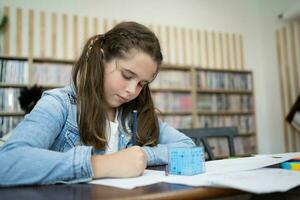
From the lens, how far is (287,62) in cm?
428

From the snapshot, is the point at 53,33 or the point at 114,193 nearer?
the point at 114,193

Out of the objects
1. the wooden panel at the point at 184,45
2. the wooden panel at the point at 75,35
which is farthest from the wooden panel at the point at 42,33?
the wooden panel at the point at 184,45

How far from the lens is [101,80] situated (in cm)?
104

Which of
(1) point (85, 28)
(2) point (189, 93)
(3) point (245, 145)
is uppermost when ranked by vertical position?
(1) point (85, 28)

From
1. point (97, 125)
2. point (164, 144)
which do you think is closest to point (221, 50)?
point (164, 144)

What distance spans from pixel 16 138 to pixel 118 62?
0.44m

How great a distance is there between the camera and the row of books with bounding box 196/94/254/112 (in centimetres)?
396

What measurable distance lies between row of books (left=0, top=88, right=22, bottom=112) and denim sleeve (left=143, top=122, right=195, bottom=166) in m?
2.26

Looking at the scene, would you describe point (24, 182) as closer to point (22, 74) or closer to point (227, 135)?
point (227, 135)

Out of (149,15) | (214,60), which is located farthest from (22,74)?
(214,60)

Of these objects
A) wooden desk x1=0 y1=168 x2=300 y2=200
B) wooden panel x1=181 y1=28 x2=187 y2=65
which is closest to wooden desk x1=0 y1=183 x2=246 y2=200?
wooden desk x1=0 y1=168 x2=300 y2=200

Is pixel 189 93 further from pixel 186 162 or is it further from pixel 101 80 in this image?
pixel 186 162

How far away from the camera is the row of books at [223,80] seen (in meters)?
3.94

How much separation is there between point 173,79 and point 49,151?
316 cm
